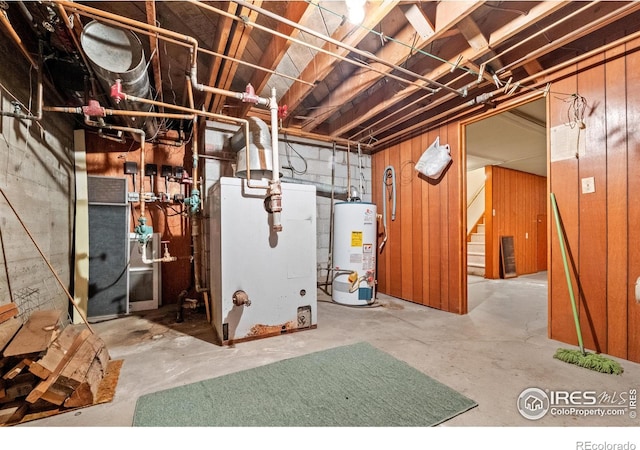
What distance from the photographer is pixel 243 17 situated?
1.52 m

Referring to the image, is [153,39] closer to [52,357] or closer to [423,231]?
[52,357]

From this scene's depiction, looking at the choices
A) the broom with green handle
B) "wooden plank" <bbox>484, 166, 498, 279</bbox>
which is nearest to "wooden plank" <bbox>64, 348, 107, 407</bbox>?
the broom with green handle

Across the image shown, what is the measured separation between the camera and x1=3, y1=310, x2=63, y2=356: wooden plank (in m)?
1.21

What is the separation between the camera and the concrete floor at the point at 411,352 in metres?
1.27

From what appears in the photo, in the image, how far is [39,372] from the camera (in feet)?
4.00

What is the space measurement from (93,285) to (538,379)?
381cm

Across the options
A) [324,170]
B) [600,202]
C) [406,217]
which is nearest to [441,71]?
[600,202]

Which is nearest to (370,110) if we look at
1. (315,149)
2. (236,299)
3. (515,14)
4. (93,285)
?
(315,149)

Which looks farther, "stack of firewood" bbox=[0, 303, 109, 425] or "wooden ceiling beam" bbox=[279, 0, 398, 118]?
"wooden ceiling beam" bbox=[279, 0, 398, 118]

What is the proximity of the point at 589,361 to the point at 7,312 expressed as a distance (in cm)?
347

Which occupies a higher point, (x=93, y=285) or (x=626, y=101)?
(x=626, y=101)

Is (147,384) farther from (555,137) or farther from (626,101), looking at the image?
(626,101)

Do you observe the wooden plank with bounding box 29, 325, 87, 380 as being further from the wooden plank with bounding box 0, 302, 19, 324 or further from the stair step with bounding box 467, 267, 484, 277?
the stair step with bounding box 467, 267, 484, 277

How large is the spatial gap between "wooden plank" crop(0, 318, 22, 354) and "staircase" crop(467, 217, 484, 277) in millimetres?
6319
